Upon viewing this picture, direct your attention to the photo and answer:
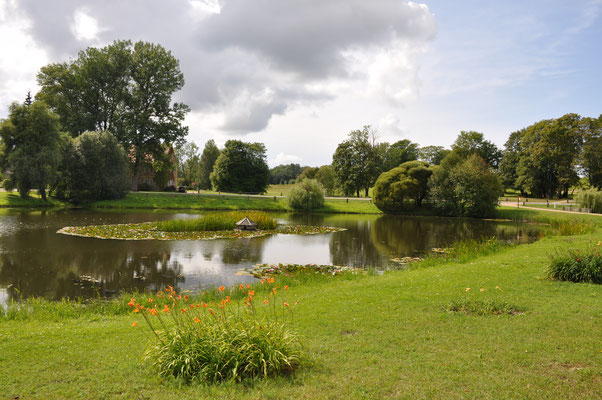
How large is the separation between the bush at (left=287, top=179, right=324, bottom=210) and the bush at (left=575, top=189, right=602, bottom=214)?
29.3 metres

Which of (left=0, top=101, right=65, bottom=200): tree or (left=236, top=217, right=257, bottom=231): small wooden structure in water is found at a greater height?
(left=0, top=101, right=65, bottom=200): tree

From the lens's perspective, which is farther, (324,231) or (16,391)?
(324,231)

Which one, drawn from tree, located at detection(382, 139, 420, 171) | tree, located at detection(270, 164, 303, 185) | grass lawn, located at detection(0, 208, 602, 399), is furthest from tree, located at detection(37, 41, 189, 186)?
tree, located at detection(270, 164, 303, 185)

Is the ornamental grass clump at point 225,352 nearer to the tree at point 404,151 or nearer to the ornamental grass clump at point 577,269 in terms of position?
the ornamental grass clump at point 577,269

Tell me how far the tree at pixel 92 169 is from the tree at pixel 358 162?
36.3 meters

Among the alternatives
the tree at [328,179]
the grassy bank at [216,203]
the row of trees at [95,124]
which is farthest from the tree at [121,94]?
the tree at [328,179]

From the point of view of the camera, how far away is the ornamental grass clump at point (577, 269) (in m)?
10.2

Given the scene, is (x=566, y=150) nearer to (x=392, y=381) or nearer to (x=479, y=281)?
(x=479, y=281)

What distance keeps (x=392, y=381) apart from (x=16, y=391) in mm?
4852

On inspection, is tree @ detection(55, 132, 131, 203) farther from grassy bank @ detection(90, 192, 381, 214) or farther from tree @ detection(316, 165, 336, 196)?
tree @ detection(316, 165, 336, 196)

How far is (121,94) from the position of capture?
2035 inches

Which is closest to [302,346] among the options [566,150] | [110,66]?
[110,66]

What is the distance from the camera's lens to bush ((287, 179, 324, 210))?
48.4m

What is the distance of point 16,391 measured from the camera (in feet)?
15.5
